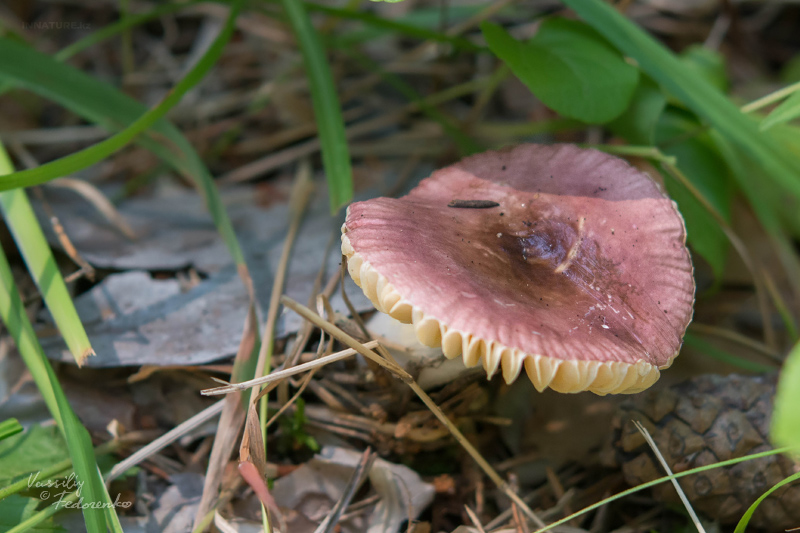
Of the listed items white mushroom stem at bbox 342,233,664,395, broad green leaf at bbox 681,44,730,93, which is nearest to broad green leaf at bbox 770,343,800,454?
white mushroom stem at bbox 342,233,664,395

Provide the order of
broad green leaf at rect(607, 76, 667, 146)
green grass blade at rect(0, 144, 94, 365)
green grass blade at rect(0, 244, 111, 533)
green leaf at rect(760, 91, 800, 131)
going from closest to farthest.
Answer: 1. green grass blade at rect(0, 244, 111, 533)
2. green leaf at rect(760, 91, 800, 131)
3. green grass blade at rect(0, 144, 94, 365)
4. broad green leaf at rect(607, 76, 667, 146)

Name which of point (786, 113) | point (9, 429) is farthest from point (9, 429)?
point (786, 113)

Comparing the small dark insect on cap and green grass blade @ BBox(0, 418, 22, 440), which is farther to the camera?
the small dark insect on cap

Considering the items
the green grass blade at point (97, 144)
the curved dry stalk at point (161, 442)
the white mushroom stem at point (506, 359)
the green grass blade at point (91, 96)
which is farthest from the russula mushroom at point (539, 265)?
the green grass blade at point (97, 144)

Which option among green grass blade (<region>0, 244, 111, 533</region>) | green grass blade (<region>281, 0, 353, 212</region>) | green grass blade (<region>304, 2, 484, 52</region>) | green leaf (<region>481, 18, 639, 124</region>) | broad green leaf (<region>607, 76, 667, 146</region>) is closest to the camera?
green grass blade (<region>0, 244, 111, 533</region>)

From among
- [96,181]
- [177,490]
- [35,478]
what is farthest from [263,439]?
[96,181]

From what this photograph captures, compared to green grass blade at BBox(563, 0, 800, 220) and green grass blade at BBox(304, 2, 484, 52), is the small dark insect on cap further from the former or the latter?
green grass blade at BBox(304, 2, 484, 52)

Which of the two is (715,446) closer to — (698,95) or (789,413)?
(789,413)

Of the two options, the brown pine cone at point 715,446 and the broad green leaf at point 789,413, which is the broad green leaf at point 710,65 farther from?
the broad green leaf at point 789,413
